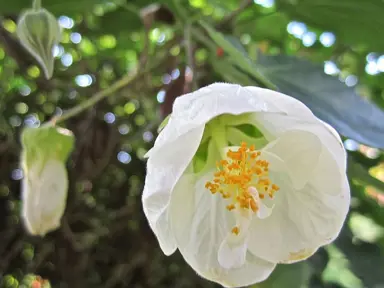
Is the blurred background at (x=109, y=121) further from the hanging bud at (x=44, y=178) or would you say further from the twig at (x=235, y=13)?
the hanging bud at (x=44, y=178)

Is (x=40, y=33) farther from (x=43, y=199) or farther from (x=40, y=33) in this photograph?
(x=43, y=199)

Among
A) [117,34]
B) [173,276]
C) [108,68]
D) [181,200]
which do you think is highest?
[181,200]

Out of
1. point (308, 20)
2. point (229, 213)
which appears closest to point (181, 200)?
point (229, 213)

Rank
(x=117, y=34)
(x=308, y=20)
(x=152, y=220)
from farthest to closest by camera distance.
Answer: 1. (x=117, y=34)
2. (x=308, y=20)
3. (x=152, y=220)

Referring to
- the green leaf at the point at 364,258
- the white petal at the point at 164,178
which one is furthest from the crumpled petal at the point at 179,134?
the green leaf at the point at 364,258

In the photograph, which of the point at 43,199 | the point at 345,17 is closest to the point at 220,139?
the point at 43,199

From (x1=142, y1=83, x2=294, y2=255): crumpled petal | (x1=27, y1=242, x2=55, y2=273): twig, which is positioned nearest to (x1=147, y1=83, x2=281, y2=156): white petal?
(x1=142, y1=83, x2=294, y2=255): crumpled petal

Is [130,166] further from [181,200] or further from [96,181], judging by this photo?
[181,200]
